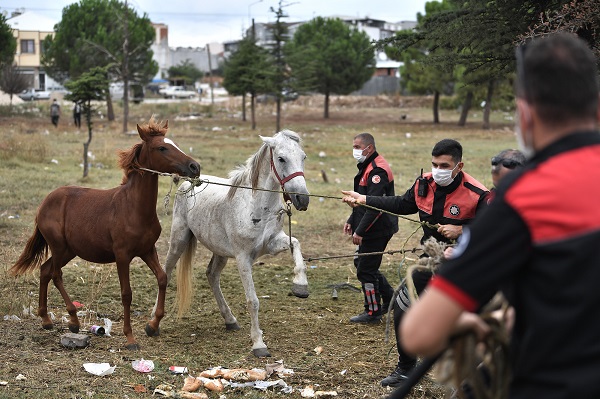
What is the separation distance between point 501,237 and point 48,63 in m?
51.2

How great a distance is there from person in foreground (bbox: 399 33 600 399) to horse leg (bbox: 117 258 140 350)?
5261 millimetres

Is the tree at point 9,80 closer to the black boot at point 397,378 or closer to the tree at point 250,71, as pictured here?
the tree at point 250,71

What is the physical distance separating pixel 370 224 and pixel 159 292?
2.26m

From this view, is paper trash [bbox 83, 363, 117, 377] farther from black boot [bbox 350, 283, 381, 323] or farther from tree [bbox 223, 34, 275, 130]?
tree [bbox 223, 34, 275, 130]

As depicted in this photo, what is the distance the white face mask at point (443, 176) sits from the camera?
5.67 meters

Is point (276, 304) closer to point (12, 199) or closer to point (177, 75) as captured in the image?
point (12, 199)

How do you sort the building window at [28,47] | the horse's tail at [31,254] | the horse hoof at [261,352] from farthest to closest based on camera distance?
1. the building window at [28,47]
2. the horse's tail at [31,254]
3. the horse hoof at [261,352]

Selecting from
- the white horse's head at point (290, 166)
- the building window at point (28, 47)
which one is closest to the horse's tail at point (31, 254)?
the white horse's head at point (290, 166)

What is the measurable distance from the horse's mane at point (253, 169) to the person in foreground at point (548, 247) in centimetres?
510

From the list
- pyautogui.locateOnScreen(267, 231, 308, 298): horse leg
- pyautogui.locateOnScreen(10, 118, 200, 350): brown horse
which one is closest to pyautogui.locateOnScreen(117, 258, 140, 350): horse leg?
pyautogui.locateOnScreen(10, 118, 200, 350): brown horse

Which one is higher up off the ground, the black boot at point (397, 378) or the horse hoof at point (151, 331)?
the black boot at point (397, 378)

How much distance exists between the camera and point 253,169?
7.44 m

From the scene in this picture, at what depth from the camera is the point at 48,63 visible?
4944 cm

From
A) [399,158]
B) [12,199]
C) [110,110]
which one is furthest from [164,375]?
[110,110]
